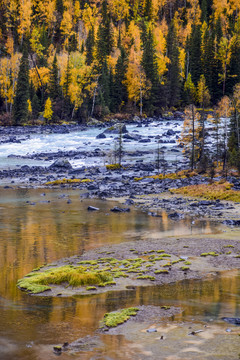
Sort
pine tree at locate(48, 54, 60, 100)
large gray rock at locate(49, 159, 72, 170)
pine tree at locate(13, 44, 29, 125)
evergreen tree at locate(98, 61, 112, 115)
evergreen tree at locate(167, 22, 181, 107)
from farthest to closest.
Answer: evergreen tree at locate(167, 22, 181, 107) → evergreen tree at locate(98, 61, 112, 115) → pine tree at locate(48, 54, 60, 100) → pine tree at locate(13, 44, 29, 125) → large gray rock at locate(49, 159, 72, 170)

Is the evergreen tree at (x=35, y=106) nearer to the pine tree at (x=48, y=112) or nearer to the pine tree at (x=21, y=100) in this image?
the pine tree at (x=48, y=112)

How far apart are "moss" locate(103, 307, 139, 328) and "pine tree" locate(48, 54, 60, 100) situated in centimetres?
7310

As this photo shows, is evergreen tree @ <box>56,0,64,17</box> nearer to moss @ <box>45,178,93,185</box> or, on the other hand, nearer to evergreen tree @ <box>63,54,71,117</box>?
evergreen tree @ <box>63,54,71,117</box>

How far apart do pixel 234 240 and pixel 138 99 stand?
70783 mm

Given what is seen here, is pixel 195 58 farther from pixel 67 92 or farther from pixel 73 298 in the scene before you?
pixel 73 298

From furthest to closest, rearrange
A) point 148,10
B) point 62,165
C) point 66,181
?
point 148,10
point 62,165
point 66,181

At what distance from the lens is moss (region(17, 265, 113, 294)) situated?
11.4 metres

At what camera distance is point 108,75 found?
296 ft

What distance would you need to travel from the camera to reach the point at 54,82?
80.6 m

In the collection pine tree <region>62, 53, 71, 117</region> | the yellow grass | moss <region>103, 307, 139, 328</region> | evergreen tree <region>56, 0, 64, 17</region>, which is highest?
evergreen tree <region>56, 0, 64, 17</region>

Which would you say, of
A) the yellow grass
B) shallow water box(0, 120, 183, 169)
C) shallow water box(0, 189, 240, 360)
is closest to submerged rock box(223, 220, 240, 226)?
shallow water box(0, 189, 240, 360)

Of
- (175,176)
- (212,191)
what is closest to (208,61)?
(175,176)

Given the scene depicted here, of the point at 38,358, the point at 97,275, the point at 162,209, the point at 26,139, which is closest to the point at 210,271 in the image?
the point at 97,275

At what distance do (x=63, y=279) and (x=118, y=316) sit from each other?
278cm
